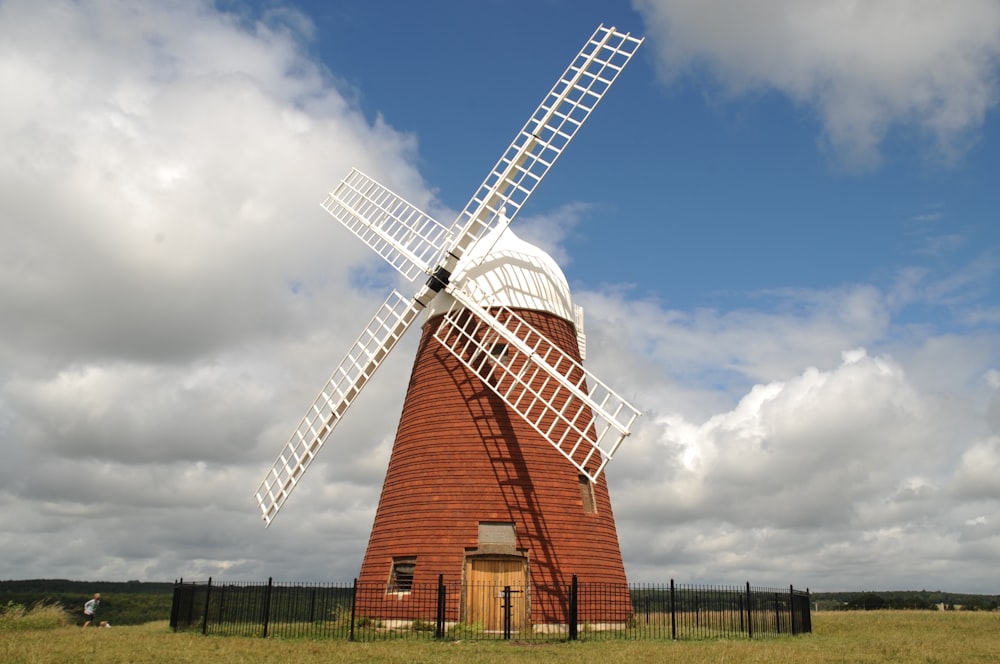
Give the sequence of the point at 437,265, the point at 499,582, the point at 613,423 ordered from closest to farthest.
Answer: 1. the point at 613,423
2. the point at 499,582
3. the point at 437,265

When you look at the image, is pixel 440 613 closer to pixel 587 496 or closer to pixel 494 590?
pixel 494 590

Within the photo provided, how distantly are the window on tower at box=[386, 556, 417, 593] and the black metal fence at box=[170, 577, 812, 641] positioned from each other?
0.59 ft

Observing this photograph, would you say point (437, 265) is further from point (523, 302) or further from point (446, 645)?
point (446, 645)

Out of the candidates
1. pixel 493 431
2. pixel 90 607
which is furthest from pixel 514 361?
pixel 90 607

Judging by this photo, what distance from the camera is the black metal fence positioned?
1641 cm

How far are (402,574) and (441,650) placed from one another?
3736 millimetres

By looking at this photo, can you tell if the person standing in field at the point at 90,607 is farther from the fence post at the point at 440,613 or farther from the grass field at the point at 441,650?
the fence post at the point at 440,613

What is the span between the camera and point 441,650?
46.1 feet

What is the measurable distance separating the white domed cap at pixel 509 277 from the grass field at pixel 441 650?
25.6 feet

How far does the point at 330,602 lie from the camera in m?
17.4

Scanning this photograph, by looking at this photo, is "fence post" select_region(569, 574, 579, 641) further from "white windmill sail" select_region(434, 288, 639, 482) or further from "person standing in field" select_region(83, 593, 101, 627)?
"person standing in field" select_region(83, 593, 101, 627)

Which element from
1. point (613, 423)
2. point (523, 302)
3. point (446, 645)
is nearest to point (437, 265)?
point (523, 302)

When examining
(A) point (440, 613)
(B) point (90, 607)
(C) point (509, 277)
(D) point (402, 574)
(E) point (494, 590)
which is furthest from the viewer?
(B) point (90, 607)

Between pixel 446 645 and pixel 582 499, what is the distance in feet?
16.0
